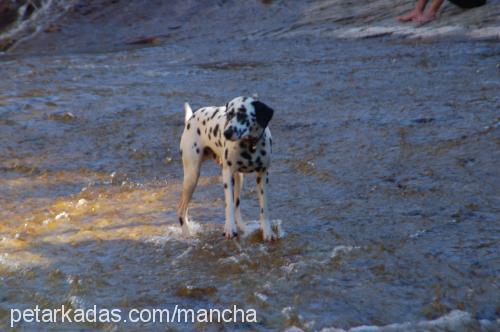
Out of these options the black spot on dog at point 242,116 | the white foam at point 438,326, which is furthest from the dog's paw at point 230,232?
the white foam at point 438,326

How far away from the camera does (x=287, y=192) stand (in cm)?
789

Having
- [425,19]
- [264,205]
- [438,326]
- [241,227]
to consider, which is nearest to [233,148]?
[264,205]

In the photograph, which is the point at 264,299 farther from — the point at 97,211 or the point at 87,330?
the point at 97,211

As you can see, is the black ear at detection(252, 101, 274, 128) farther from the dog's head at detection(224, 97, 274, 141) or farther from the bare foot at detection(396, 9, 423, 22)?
the bare foot at detection(396, 9, 423, 22)

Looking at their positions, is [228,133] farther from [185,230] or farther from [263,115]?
[185,230]

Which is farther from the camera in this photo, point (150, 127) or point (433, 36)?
point (433, 36)

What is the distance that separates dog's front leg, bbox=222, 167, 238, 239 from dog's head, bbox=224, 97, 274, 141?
41 centimetres

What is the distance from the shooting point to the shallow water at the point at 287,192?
18.1ft

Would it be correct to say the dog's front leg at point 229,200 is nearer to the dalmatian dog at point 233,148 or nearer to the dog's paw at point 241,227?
the dalmatian dog at point 233,148

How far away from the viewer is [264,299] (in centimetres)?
538

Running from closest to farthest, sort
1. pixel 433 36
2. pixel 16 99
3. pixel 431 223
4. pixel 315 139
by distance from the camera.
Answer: pixel 431 223 < pixel 315 139 < pixel 16 99 < pixel 433 36

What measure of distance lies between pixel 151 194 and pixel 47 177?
1379 millimetres

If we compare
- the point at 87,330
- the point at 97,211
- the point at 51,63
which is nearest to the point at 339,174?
the point at 97,211

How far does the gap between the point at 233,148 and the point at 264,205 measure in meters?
0.53
